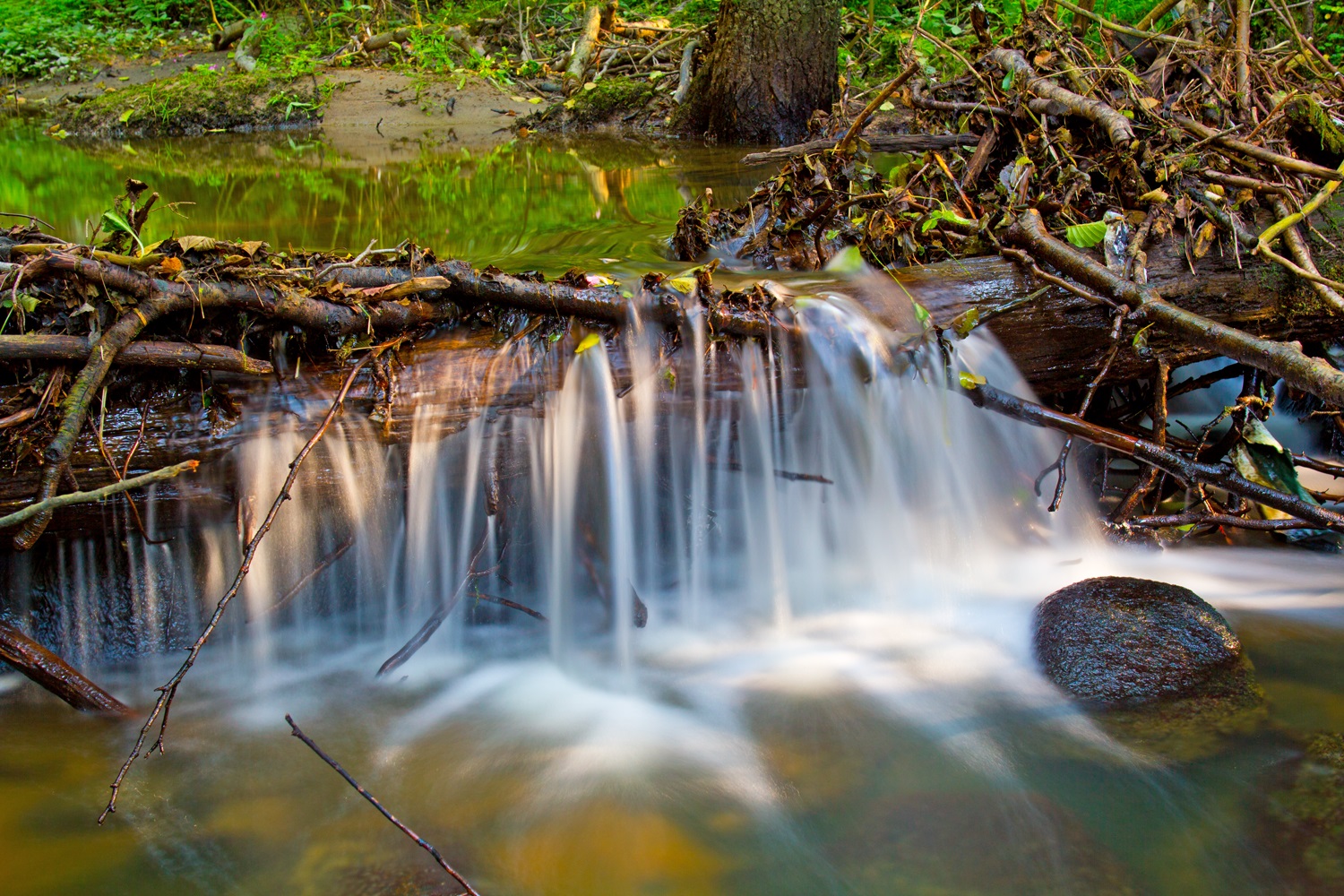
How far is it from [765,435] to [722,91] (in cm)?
808

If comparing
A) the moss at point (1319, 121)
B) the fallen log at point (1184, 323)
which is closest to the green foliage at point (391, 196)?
the fallen log at point (1184, 323)

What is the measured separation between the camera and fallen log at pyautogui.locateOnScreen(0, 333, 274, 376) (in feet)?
8.26

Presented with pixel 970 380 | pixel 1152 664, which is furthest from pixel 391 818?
pixel 1152 664

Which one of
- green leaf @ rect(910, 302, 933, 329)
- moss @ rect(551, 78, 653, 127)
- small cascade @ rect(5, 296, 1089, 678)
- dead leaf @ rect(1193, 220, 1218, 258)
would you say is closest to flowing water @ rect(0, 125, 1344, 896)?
small cascade @ rect(5, 296, 1089, 678)

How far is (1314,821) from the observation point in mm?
2344

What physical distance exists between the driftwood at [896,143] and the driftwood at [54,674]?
3.69 meters

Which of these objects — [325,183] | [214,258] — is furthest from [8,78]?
[214,258]

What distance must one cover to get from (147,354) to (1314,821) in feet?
11.3

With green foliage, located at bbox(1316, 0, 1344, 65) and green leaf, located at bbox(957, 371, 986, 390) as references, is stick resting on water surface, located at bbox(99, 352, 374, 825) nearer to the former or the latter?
green leaf, located at bbox(957, 371, 986, 390)

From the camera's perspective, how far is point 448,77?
14.0 meters

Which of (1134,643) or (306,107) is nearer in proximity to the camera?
(1134,643)

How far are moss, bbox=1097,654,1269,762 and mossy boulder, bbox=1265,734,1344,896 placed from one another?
184 millimetres

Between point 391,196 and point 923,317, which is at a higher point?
point 391,196

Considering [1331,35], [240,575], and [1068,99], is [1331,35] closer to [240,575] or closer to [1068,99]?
[1068,99]
